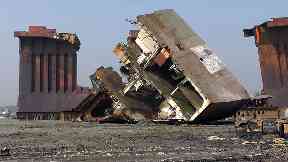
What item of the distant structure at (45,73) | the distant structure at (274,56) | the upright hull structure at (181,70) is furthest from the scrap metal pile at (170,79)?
the distant structure at (45,73)

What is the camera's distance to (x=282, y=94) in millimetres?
23094

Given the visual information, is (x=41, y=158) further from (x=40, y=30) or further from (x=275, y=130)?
(x=40, y=30)

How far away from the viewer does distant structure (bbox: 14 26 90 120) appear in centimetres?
3083

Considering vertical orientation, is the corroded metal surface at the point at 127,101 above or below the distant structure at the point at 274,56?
below

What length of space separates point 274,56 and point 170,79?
7.13 metres

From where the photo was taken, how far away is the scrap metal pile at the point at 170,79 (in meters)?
18.2

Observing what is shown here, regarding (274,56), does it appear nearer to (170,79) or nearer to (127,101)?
(170,79)

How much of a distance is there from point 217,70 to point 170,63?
6.58 ft

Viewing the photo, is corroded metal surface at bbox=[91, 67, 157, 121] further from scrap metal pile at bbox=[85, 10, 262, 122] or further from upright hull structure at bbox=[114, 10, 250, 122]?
upright hull structure at bbox=[114, 10, 250, 122]

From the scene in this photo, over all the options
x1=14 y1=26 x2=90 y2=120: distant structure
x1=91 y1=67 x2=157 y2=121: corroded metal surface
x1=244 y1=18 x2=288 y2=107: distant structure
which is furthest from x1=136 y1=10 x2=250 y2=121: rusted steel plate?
x1=14 y1=26 x2=90 y2=120: distant structure

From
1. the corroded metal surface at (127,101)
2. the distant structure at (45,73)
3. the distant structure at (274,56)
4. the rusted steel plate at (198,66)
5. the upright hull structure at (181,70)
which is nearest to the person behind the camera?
the rusted steel plate at (198,66)

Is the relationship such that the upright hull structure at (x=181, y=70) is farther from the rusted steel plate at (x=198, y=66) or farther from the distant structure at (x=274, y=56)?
the distant structure at (x=274, y=56)

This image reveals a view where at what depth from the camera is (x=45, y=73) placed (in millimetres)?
31031

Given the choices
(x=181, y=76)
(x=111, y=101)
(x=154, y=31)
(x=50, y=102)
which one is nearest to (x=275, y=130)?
(x=181, y=76)
